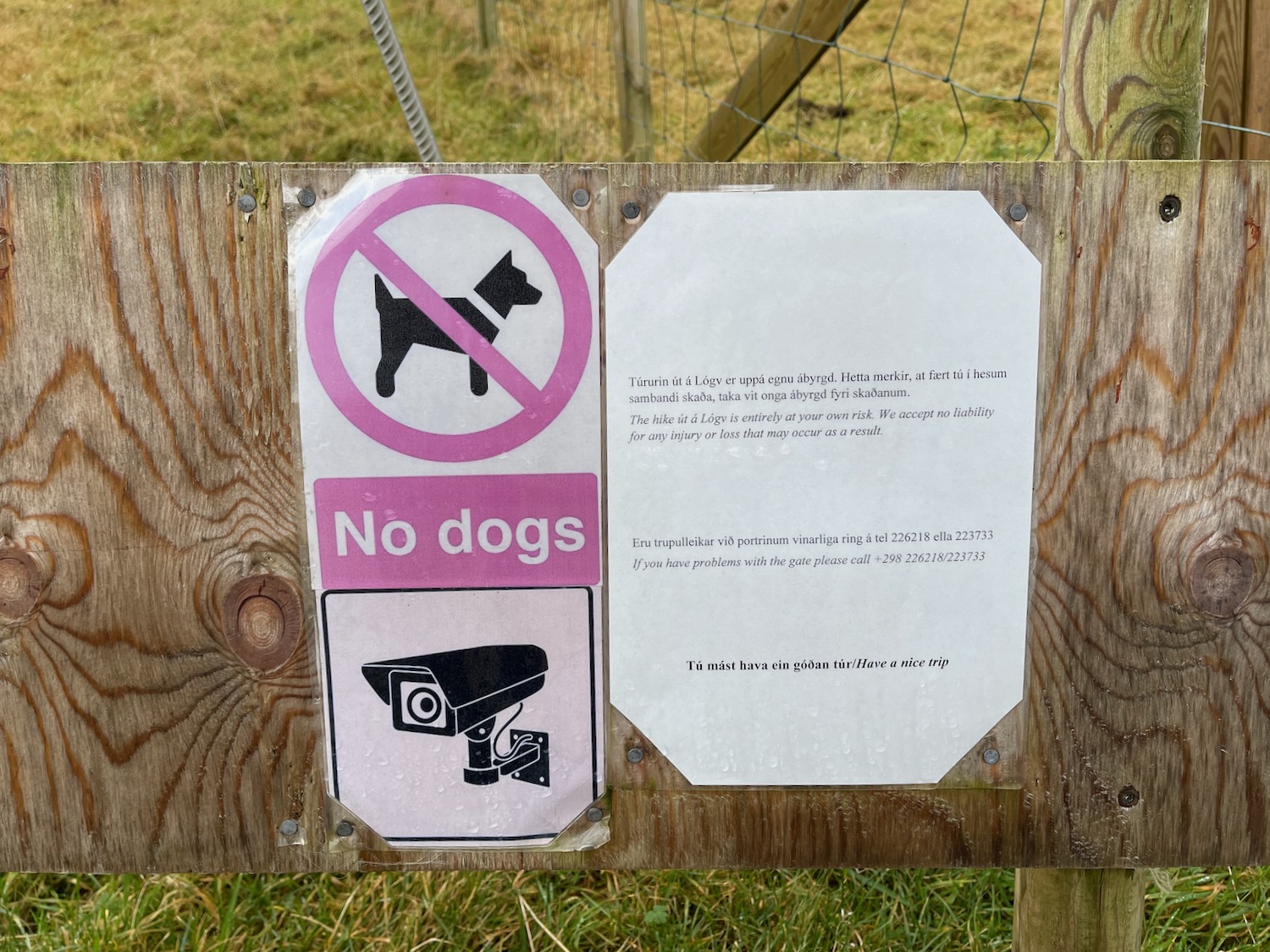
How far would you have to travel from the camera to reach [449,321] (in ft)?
3.40

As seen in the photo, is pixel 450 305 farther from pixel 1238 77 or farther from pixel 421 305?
pixel 1238 77

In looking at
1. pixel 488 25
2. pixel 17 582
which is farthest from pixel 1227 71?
pixel 488 25

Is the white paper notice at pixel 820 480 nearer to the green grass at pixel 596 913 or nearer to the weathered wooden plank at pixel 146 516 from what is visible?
the weathered wooden plank at pixel 146 516

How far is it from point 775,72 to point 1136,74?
4.53ft

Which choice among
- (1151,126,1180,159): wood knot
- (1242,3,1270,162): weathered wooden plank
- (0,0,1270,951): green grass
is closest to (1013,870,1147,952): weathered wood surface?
(0,0,1270,951): green grass

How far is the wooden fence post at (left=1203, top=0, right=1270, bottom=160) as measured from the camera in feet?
6.05

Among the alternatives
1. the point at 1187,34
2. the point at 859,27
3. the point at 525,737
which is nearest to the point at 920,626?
the point at 525,737

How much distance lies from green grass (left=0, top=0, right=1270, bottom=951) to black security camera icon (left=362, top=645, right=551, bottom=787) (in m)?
0.67

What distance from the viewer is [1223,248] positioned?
3.42ft

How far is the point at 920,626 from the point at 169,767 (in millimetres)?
878

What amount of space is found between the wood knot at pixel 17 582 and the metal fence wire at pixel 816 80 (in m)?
2.08

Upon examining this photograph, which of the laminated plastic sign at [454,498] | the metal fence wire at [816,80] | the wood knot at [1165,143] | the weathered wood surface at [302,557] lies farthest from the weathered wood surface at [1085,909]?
the metal fence wire at [816,80]

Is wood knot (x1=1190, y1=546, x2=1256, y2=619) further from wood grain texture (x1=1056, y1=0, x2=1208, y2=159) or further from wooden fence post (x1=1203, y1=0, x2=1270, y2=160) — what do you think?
wooden fence post (x1=1203, y1=0, x2=1270, y2=160)

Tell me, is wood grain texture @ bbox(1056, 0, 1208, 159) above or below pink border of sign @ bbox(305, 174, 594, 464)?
above
